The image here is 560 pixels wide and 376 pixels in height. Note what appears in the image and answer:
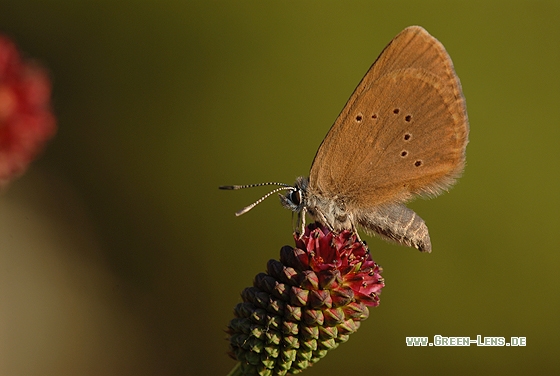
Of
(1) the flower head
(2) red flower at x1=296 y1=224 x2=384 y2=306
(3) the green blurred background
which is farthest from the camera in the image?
(3) the green blurred background

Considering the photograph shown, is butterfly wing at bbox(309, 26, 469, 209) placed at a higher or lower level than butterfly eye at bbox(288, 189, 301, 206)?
higher

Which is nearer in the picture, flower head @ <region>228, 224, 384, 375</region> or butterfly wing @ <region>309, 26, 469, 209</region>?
flower head @ <region>228, 224, 384, 375</region>

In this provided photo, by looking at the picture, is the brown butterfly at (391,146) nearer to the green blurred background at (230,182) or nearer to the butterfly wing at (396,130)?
the butterfly wing at (396,130)

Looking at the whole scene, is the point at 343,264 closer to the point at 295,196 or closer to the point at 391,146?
the point at 295,196

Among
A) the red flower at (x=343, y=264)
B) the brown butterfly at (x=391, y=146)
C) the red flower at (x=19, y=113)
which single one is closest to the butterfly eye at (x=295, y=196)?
the brown butterfly at (x=391, y=146)

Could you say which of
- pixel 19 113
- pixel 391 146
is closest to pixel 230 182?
pixel 391 146

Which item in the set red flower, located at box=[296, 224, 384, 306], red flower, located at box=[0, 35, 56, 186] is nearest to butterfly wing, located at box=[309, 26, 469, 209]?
red flower, located at box=[296, 224, 384, 306]

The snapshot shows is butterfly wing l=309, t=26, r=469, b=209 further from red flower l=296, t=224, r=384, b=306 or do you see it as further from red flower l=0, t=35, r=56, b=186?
red flower l=0, t=35, r=56, b=186
